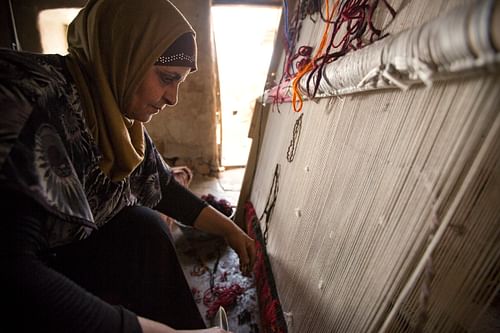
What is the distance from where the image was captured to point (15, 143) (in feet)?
1.57

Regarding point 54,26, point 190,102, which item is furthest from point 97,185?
point 54,26

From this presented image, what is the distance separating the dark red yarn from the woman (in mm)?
163

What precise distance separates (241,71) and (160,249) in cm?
380

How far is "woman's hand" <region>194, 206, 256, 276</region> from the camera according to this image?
1155 millimetres

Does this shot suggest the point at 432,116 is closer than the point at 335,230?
Yes

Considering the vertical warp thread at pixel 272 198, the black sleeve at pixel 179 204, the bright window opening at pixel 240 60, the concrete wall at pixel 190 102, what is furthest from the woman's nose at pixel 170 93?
the concrete wall at pixel 190 102

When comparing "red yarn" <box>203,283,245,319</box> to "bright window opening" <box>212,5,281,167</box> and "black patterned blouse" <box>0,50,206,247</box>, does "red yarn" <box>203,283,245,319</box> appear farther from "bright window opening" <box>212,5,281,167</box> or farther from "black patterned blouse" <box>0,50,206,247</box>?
"bright window opening" <box>212,5,281,167</box>

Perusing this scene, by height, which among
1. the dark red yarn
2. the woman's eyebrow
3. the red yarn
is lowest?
the red yarn

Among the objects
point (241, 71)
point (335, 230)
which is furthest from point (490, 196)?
point (241, 71)

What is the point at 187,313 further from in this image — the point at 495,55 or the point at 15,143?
the point at 495,55

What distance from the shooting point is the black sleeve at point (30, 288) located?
48 cm

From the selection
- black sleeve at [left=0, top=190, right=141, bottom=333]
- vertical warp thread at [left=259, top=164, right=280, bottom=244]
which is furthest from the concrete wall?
black sleeve at [left=0, top=190, right=141, bottom=333]

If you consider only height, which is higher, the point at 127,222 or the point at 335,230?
the point at 335,230

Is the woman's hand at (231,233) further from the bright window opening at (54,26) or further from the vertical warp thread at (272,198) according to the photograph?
the bright window opening at (54,26)
